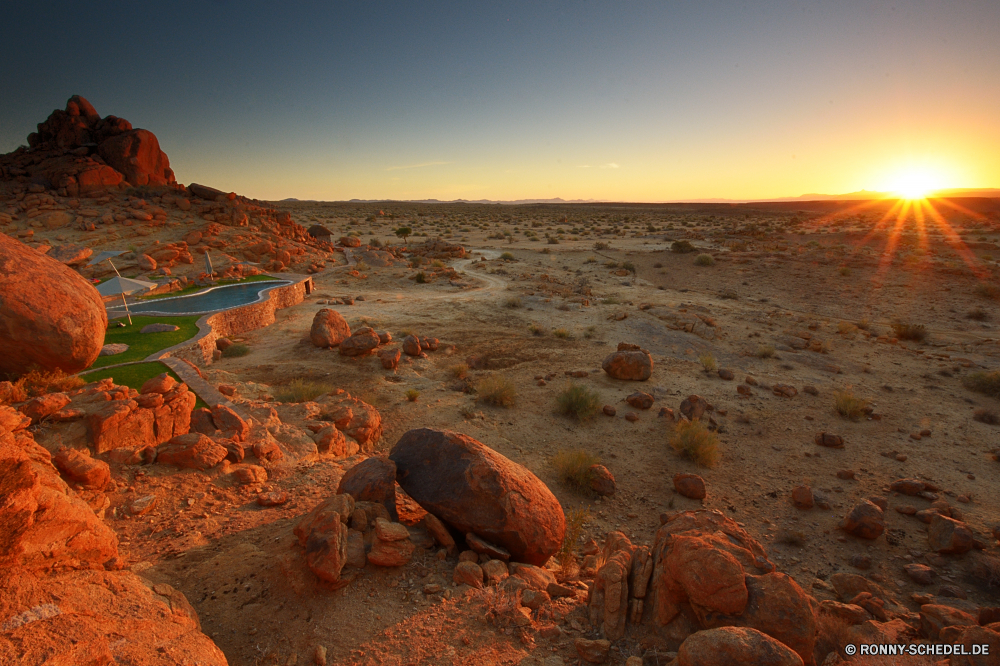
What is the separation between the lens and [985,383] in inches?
416

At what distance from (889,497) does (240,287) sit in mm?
21148

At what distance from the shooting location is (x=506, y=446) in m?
8.77

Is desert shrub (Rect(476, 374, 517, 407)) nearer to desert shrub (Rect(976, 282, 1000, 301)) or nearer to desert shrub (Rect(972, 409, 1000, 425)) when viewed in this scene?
desert shrub (Rect(972, 409, 1000, 425))

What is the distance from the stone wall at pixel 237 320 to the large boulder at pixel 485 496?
809 centimetres

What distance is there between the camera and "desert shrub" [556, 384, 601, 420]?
9.71 m

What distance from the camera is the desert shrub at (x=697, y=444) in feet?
26.8

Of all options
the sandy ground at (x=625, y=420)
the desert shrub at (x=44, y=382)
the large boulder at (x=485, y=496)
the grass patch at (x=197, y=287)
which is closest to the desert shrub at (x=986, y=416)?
the sandy ground at (x=625, y=420)

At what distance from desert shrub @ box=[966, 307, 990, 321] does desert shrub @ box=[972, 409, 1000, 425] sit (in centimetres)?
985

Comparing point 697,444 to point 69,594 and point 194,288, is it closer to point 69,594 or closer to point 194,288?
point 69,594

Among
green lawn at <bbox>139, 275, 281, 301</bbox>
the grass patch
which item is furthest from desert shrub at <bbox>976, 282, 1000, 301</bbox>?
green lawn at <bbox>139, 275, 281, 301</bbox>

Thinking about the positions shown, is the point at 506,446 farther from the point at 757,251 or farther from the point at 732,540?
the point at 757,251

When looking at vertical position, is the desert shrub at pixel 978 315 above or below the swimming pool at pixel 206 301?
below

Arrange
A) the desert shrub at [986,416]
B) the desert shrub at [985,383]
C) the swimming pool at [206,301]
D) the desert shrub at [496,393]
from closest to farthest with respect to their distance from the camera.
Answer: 1. the desert shrub at [986,416]
2. the desert shrub at [496,393]
3. the desert shrub at [985,383]
4. the swimming pool at [206,301]

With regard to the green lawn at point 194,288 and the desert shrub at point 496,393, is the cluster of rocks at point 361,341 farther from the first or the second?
the green lawn at point 194,288
